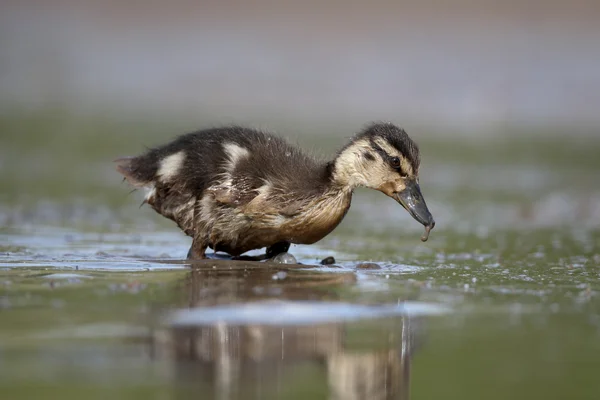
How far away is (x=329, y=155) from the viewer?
10.5m

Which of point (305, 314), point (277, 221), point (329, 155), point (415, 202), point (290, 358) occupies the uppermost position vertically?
point (329, 155)

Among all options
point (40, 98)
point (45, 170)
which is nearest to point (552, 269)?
point (45, 170)

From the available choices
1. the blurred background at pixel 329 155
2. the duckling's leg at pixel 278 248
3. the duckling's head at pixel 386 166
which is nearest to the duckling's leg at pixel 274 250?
the duckling's leg at pixel 278 248

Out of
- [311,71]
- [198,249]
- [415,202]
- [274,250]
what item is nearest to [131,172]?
[198,249]

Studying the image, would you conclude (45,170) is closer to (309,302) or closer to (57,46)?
(309,302)

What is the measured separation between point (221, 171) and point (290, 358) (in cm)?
286

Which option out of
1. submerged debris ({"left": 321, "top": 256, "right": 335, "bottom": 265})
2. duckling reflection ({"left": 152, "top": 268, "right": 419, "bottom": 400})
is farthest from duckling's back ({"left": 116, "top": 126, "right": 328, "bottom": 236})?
duckling reflection ({"left": 152, "top": 268, "right": 419, "bottom": 400})

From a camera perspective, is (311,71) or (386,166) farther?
(311,71)

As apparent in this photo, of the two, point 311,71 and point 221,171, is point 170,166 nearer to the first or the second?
point 221,171

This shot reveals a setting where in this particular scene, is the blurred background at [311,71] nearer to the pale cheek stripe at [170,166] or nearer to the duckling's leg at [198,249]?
the pale cheek stripe at [170,166]

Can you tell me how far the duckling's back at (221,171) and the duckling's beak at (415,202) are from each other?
1.85ft

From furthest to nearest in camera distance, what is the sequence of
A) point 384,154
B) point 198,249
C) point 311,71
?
point 311,71
point 198,249
point 384,154

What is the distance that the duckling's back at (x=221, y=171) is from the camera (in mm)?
7109

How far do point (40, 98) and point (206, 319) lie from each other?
52.8 ft
